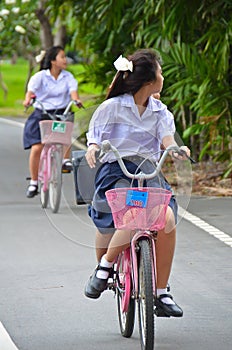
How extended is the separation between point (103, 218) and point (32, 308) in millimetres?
1319

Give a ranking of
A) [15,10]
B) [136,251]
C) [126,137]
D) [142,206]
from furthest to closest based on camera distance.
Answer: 1. [15,10]
2. [126,137]
3. [136,251]
4. [142,206]

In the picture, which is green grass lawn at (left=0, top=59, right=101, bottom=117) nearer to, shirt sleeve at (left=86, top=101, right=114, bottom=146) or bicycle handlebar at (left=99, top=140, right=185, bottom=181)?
shirt sleeve at (left=86, top=101, right=114, bottom=146)

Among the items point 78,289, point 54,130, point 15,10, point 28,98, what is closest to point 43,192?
point 54,130

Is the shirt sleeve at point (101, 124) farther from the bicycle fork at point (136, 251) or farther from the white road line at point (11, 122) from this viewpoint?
the white road line at point (11, 122)

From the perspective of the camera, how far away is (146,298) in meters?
5.88

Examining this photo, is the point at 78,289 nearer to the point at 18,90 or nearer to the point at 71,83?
the point at 71,83

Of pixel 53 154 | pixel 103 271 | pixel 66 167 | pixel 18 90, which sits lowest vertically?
pixel 18 90

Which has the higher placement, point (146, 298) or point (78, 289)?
point (146, 298)

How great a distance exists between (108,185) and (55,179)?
5.92m

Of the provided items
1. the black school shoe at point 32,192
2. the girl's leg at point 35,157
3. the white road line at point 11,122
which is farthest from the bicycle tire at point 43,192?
the white road line at point 11,122

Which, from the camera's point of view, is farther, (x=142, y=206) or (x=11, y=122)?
(x=11, y=122)

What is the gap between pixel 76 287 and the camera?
26.6 ft

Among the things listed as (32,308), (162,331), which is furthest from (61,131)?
(162,331)

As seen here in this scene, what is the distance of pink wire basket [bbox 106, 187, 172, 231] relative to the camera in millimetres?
6016
